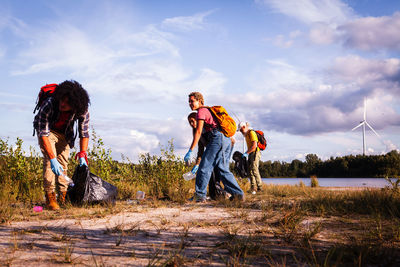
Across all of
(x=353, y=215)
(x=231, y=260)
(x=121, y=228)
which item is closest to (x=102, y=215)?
(x=121, y=228)

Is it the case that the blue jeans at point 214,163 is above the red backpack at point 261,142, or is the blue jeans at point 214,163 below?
below

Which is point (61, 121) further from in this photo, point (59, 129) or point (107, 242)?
point (107, 242)

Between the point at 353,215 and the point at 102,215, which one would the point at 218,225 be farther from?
the point at 353,215

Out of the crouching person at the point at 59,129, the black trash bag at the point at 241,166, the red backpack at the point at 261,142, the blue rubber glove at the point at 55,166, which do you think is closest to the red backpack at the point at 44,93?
the crouching person at the point at 59,129

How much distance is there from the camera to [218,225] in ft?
11.1

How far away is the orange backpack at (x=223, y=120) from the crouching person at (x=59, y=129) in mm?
2151

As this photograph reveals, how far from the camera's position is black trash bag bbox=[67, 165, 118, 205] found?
4941 mm

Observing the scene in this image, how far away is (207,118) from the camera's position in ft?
18.1

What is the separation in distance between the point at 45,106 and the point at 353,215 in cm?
453

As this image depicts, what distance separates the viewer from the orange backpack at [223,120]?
5629mm

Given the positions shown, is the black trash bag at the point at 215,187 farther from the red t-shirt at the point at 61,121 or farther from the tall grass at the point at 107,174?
the red t-shirt at the point at 61,121

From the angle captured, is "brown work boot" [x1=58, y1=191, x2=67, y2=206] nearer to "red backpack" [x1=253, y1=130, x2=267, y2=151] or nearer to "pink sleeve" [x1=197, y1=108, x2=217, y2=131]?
"pink sleeve" [x1=197, y1=108, x2=217, y2=131]

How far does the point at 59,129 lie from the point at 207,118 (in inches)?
95.8

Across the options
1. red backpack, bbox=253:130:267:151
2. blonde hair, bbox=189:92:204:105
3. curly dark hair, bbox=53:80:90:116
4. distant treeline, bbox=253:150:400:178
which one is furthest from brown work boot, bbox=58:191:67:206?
distant treeline, bbox=253:150:400:178
